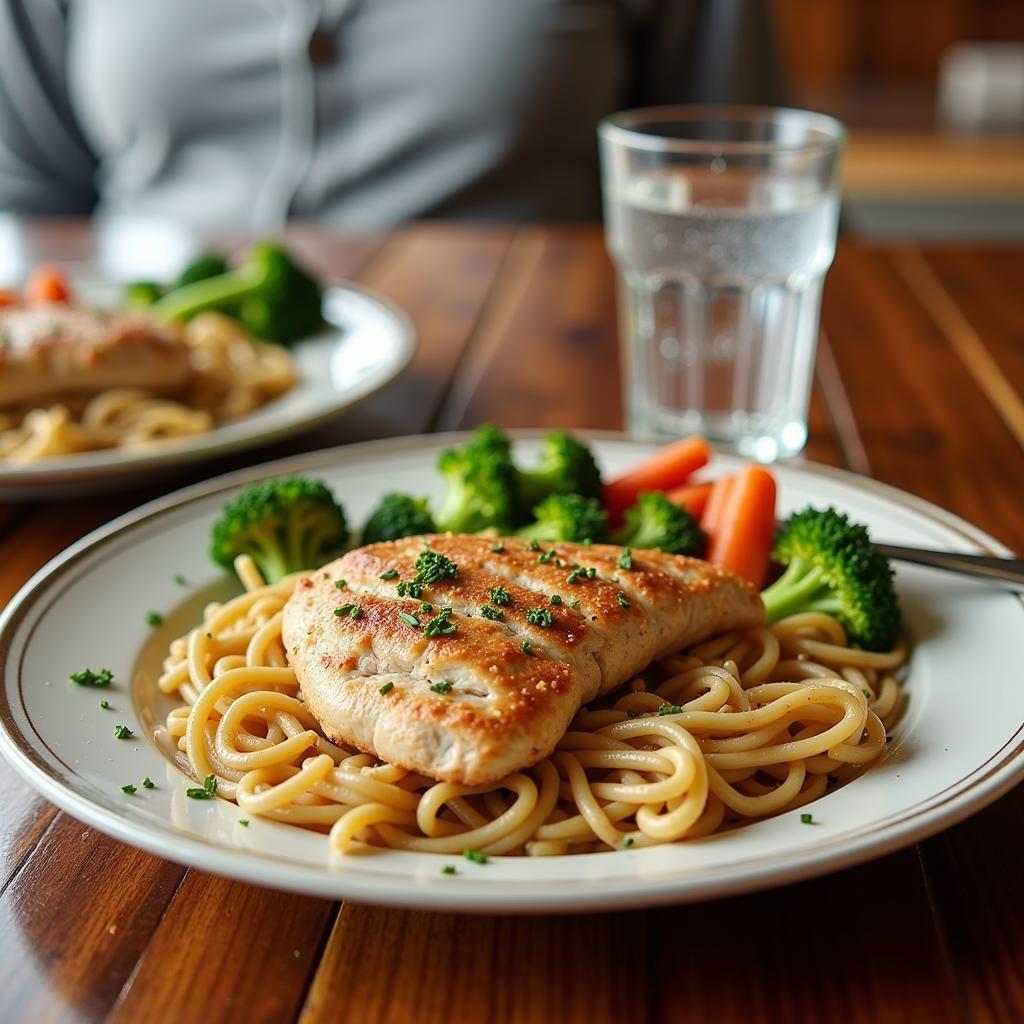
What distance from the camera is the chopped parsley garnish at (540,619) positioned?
1.54 metres

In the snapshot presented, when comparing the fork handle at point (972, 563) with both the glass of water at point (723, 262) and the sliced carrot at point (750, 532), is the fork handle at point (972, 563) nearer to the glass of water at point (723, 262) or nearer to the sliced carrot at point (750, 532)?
the sliced carrot at point (750, 532)

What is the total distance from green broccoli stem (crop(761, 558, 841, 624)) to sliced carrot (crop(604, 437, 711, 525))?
1.02ft

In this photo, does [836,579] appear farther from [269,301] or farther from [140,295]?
[140,295]

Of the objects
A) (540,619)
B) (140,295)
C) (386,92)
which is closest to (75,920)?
(540,619)

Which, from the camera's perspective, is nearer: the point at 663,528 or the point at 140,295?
the point at 663,528

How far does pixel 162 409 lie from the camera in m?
2.82

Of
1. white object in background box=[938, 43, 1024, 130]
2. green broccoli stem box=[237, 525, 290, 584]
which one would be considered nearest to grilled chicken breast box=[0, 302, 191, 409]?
green broccoli stem box=[237, 525, 290, 584]

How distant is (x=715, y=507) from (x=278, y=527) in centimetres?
71

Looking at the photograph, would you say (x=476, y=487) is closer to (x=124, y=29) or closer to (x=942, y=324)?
(x=942, y=324)

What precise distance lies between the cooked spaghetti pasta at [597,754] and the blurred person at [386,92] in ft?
11.4

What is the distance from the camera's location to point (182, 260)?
4094 mm

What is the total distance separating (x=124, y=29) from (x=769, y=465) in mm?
3946

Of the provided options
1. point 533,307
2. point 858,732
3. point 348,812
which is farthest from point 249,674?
point 533,307

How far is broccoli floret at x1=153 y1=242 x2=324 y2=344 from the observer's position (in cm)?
324
